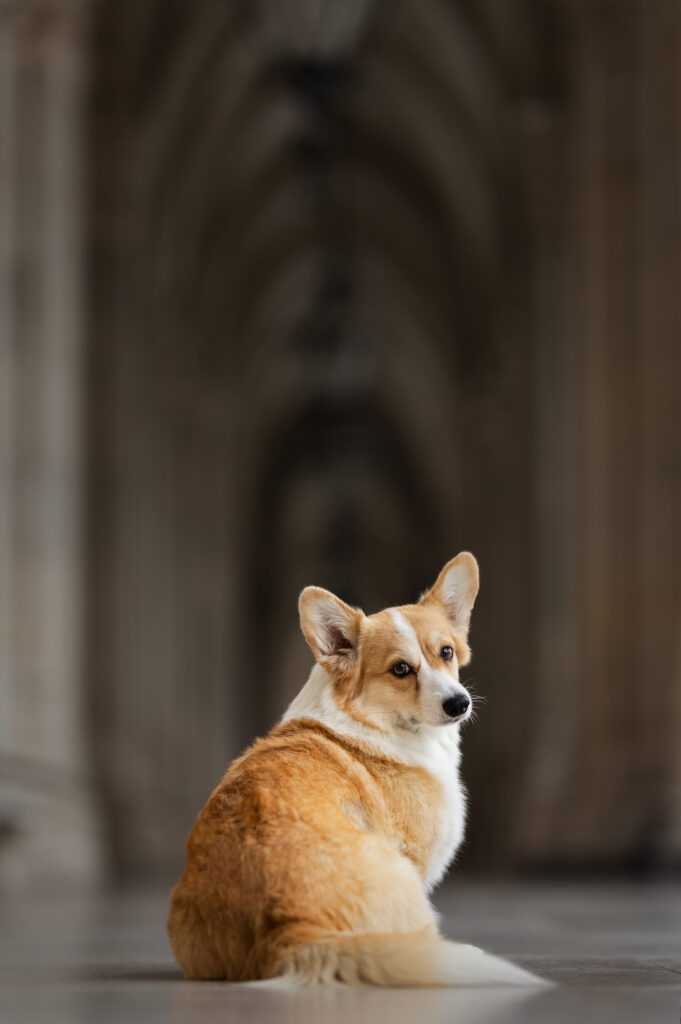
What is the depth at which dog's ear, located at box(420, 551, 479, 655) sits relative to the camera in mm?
4223

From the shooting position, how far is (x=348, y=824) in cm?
389

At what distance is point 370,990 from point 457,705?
0.68 meters

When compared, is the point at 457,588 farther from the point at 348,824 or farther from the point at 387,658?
the point at 348,824

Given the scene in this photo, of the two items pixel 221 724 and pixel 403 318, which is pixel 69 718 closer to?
pixel 221 724

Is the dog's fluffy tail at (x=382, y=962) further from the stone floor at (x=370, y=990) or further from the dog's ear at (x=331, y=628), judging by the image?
the dog's ear at (x=331, y=628)

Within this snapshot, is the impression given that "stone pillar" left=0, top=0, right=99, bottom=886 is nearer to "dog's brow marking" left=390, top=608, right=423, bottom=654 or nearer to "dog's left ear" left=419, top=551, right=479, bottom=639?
"dog's left ear" left=419, top=551, right=479, bottom=639

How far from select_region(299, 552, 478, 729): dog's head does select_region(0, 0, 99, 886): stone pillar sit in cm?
984

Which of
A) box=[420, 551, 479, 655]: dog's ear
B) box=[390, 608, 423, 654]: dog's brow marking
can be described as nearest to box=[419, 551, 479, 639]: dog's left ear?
box=[420, 551, 479, 655]: dog's ear

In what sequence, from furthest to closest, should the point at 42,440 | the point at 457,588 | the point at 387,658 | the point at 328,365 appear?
1. the point at 328,365
2. the point at 42,440
3. the point at 457,588
4. the point at 387,658

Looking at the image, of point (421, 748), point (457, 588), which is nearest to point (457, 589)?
point (457, 588)

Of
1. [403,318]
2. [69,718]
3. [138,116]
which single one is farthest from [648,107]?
[403,318]

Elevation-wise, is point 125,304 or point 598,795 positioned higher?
point 125,304

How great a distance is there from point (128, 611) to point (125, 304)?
4346 mm

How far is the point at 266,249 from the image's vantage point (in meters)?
37.0
